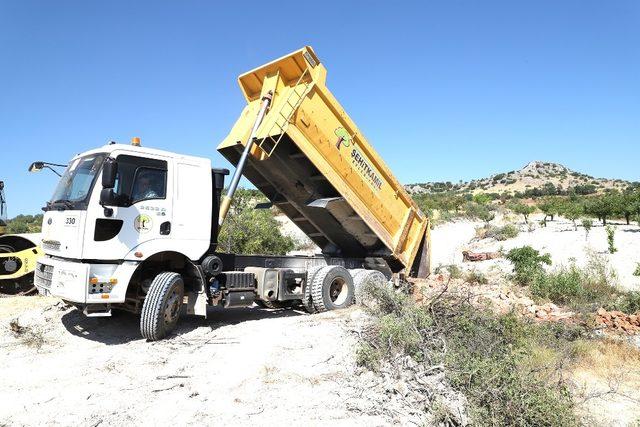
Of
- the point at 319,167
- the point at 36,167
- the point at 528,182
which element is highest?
the point at 528,182

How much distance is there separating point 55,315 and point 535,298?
9.38m

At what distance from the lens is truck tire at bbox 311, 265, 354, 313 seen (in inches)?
351

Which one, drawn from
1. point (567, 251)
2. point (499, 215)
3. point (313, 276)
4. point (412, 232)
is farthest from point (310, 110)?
point (499, 215)

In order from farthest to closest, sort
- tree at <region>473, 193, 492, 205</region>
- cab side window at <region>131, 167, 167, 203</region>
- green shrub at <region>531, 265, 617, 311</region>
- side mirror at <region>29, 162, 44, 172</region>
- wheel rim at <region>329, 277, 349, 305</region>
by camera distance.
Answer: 1. tree at <region>473, 193, 492, 205</region>
2. green shrub at <region>531, 265, 617, 311</region>
3. wheel rim at <region>329, 277, 349, 305</region>
4. side mirror at <region>29, 162, 44, 172</region>
5. cab side window at <region>131, 167, 167, 203</region>

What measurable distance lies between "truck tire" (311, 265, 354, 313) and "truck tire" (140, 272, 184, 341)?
2.66 m

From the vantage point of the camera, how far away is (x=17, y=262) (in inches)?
427

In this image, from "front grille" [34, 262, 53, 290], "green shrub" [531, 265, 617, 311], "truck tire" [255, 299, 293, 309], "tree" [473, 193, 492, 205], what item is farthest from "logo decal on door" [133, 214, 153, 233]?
"tree" [473, 193, 492, 205]

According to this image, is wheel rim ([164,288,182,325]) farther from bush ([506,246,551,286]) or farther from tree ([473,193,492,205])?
tree ([473,193,492,205])

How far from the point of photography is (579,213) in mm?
25922

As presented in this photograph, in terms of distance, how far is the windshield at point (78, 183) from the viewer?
22.2ft

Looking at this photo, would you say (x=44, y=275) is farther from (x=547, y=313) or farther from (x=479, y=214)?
(x=479, y=214)

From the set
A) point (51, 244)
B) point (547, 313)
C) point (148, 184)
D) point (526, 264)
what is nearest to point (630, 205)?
point (526, 264)

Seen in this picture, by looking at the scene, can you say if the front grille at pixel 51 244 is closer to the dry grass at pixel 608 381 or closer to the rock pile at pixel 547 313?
the dry grass at pixel 608 381

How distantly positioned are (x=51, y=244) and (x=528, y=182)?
84150 mm
